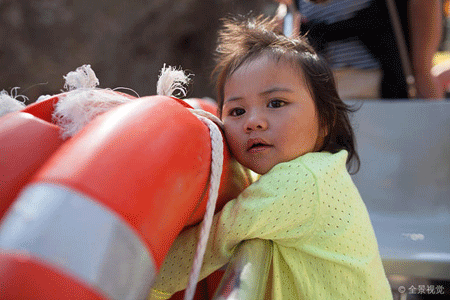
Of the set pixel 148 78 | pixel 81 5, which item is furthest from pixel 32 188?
pixel 81 5

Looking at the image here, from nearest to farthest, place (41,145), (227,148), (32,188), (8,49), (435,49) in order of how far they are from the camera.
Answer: (32,188) < (41,145) < (227,148) < (435,49) < (8,49)

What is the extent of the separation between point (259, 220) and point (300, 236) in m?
0.07

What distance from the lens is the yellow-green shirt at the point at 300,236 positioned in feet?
1.60

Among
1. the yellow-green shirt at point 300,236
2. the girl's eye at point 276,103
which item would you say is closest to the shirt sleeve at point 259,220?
the yellow-green shirt at point 300,236

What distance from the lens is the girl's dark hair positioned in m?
0.64

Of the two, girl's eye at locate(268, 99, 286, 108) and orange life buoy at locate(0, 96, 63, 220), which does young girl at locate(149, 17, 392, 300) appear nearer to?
girl's eye at locate(268, 99, 286, 108)

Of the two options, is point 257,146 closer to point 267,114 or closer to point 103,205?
point 267,114

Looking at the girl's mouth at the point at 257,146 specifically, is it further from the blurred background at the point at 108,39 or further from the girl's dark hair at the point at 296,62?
the blurred background at the point at 108,39

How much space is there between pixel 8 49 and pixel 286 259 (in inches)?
136

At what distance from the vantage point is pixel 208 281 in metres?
0.64

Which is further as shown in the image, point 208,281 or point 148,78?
point 148,78

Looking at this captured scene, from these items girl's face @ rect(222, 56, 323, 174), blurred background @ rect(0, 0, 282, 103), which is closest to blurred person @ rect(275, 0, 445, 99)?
girl's face @ rect(222, 56, 323, 174)

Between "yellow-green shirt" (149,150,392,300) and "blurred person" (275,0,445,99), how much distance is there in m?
0.80

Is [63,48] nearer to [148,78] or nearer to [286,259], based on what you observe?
[148,78]
